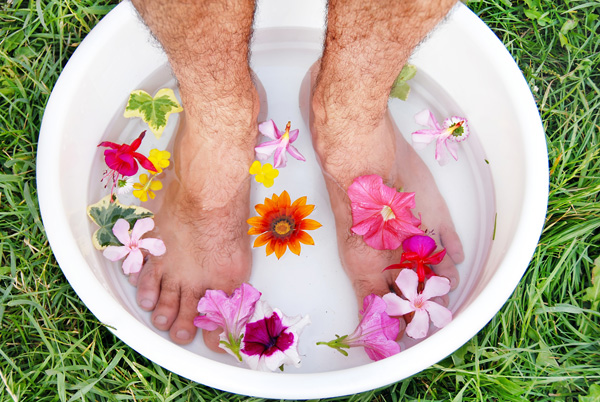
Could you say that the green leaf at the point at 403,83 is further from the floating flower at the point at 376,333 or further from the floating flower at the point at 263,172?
the floating flower at the point at 376,333

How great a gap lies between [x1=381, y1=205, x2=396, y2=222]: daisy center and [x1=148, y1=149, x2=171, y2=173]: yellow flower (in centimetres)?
68

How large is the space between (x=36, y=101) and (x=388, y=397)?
55.2 inches

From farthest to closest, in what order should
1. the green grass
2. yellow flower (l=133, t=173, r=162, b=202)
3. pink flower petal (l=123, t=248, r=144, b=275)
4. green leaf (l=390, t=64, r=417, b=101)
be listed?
green leaf (l=390, t=64, r=417, b=101)
yellow flower (l=133, t=173, r=162, b=202)
pink flower petal (l=123, t=248, r=144, b=275)
the green grass

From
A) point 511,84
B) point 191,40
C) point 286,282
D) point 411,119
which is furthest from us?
point 411,119

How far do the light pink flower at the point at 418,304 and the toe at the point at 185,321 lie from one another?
566mm

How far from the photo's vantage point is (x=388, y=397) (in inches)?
57.0

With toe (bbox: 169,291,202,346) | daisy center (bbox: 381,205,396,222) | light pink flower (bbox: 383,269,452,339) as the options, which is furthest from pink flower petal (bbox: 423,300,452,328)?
toe (bbox: 169,291,202,346)

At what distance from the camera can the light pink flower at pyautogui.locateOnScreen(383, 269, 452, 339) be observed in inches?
53.4

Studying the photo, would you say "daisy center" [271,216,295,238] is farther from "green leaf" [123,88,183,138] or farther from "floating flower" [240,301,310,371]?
"green leaf" [123,88,183,138]

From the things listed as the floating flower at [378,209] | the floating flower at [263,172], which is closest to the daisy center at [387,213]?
the floating flower at [378,209]

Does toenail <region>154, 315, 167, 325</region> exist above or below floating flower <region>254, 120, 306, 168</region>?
below

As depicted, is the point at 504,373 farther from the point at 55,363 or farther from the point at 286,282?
the point at 55,363

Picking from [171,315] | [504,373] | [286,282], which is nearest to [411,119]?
[286,282]

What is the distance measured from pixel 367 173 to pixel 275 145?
0.94 ft
